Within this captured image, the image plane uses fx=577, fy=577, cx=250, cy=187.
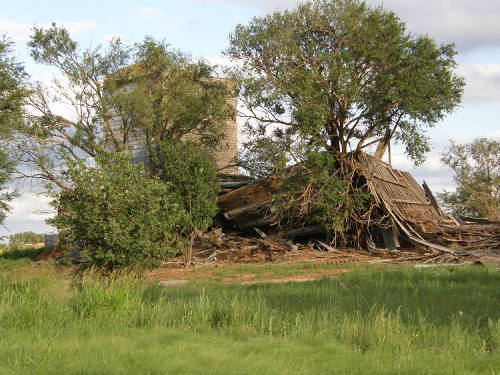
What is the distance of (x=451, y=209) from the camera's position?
1280 inches

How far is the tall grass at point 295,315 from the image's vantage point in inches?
269

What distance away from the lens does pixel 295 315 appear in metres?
8.48

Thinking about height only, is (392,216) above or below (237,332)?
above

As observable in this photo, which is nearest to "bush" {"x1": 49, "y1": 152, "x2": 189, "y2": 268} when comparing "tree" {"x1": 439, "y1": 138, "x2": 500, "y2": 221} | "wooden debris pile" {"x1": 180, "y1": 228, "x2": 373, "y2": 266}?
"wooden debris pile" {"x1": 180, "y1": 228, "x2": 373, "y2": 266}

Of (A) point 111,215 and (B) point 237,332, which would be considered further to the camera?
(A) point 111,215

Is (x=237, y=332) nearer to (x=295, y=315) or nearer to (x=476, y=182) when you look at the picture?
(x=295, y=315)

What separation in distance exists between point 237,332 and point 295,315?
1426mm

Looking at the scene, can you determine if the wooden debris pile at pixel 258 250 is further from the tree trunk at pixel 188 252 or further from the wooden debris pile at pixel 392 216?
the wooden debris pile at pixel 392 216

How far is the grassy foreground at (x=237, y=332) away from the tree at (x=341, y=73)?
33.3ft

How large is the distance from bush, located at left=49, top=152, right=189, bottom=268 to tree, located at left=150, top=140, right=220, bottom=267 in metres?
3.95

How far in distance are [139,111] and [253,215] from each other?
242 inches

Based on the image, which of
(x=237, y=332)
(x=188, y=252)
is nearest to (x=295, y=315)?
(x=237, y=332)

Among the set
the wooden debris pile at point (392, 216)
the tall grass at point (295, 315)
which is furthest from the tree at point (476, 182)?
the tall grass at point (295, 315)

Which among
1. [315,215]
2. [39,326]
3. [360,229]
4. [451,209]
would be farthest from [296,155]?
[451,209]
